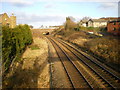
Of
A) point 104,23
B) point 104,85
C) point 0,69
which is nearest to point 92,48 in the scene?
point 104,85

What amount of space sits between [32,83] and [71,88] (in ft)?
8.70

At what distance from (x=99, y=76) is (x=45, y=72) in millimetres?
4471

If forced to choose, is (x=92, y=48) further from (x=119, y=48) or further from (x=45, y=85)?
(x=45, y=85)

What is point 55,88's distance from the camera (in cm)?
982

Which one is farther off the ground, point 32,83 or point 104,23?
point 104,23

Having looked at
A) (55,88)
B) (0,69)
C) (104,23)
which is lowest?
(55,88)

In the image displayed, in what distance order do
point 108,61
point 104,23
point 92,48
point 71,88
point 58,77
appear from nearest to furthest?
point 71,88
point 58,77
point 108,61
point 92,48
point 104,23

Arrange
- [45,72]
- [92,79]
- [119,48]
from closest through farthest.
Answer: [92,79], [45,72], [119,48]

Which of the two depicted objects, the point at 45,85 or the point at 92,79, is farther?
the point at 92,79

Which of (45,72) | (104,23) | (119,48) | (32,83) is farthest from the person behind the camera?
(104,23)

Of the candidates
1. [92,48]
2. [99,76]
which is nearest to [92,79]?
[99,76]

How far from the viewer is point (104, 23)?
245 ft

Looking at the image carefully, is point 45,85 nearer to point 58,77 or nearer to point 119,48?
point 58,77

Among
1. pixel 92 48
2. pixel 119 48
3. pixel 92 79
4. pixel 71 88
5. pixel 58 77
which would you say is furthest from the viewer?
pixel 92 48
